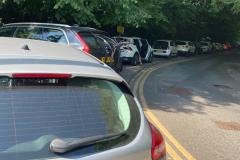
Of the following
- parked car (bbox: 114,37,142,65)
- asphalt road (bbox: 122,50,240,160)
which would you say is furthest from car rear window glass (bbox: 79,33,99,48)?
parked car (bbox: 114,37,142,65)

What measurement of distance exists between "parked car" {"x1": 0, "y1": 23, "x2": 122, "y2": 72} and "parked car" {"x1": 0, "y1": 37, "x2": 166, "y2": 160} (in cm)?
896

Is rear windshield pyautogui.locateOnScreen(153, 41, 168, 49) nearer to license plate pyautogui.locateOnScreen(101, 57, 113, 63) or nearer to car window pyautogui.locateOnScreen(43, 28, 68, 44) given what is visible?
license plate pyautogui.locateOnScreen(101, 57, 113, 63)

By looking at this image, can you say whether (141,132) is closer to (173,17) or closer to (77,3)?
(77,3)

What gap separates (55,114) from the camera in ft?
Answer: 9.50

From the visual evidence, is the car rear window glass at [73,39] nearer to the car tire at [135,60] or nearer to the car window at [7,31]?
the car window at [7,31]

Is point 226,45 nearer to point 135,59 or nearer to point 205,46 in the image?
point 205,46

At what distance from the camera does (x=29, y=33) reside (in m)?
13.2

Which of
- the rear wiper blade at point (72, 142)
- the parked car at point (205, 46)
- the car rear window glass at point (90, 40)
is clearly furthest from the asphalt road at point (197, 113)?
the parked car at point (205, 46)

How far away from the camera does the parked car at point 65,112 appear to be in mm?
2732

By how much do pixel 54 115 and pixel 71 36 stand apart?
988 cm

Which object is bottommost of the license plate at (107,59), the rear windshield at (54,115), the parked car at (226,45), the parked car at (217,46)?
the parked car at (226,45)

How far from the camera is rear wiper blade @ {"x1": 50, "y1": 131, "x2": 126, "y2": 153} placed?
107 inches

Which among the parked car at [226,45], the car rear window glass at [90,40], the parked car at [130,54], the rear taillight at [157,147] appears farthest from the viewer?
the parked car at [226,45]

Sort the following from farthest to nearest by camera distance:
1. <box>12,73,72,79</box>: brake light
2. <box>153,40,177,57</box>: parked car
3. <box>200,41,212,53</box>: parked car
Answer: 1. <box>200,41,212,53</box>: parked car
2. <box>153,40,177,57</box>: parked car
3. <box>12,73,72,79</box>: brake light
